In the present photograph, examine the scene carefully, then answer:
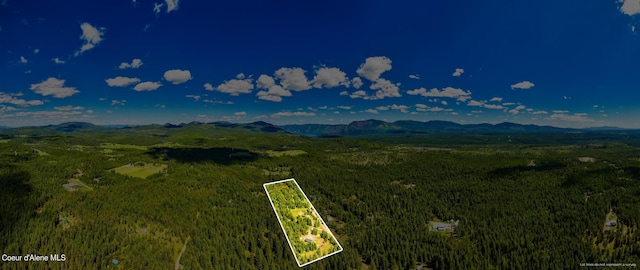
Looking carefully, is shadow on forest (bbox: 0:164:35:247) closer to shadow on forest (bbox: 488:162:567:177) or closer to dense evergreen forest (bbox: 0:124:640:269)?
dense evergreen forest (bbox: 0:124:640:269)

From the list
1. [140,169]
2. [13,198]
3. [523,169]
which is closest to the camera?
[13,198]

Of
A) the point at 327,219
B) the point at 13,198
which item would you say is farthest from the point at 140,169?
the point at 327,219

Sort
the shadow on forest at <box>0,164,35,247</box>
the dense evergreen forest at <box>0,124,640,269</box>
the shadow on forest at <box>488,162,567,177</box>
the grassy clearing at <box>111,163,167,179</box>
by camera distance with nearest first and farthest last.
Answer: the dense evergreen forest at <box>0,124,640,269</box>, the shadow on forest at <box>0,164,35,247</box>, the grassy clearing at <box>111,163,167,179</box>, the shadow on forest at <box>488,162,567,177</box>

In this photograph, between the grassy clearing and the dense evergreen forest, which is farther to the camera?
the grassy clearing

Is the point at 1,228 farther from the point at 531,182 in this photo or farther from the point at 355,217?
the point at 531,182

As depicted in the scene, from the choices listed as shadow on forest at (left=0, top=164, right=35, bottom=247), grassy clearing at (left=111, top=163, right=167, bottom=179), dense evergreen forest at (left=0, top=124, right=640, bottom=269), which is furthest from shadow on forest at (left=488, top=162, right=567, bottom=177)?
shadow on forest at (left=0, top=164, right=35, bottom=247)

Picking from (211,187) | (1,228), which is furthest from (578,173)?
(1,228)

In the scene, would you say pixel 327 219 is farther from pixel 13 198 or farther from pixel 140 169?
pixel 140 169
